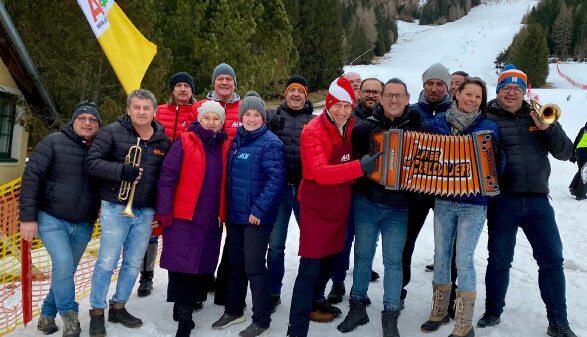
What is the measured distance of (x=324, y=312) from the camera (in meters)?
4.47

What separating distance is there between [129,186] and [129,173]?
0.67 feet

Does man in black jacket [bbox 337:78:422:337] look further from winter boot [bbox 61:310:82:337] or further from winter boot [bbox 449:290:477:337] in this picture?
winter boot [bbox 61:310:82:337]

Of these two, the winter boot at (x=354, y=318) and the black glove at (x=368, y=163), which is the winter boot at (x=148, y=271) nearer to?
the winter boot at (x=354, y=318)

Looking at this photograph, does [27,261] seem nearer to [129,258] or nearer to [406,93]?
[129,258]

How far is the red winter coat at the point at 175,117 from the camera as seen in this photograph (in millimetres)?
5141

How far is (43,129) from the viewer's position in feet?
27.2

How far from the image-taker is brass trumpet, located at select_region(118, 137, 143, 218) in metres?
3.94

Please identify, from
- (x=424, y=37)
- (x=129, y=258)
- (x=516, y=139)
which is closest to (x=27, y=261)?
(x=129, y=258)

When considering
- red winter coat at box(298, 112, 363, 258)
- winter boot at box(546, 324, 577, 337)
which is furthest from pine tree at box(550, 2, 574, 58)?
red winter coat at box(298, 112, 363, 258)

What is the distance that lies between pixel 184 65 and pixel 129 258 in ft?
38.1

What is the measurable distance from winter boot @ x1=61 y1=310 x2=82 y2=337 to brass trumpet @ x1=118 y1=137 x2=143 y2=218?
113 centimetres

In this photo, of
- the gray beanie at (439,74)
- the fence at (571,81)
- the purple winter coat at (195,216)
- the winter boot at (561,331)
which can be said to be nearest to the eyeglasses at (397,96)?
the gray beanie at (439,74)

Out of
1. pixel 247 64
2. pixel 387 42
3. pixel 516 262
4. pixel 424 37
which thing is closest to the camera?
pixel 516 262

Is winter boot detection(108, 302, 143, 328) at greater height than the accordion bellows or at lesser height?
lesser
